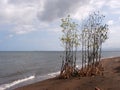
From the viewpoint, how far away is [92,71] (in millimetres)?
31172

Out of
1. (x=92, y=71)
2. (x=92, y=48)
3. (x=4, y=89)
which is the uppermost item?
(x=92, y=48)

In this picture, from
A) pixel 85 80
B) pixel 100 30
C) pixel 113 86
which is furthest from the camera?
pixel 100 30

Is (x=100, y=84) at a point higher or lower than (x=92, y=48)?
lower

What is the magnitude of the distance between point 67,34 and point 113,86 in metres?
10.4

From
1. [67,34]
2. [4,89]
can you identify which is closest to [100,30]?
[67,34]

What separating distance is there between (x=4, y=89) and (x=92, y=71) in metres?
9.65

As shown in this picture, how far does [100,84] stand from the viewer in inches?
987

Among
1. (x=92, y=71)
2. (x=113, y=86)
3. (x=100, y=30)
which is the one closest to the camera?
(x=113, y=86)

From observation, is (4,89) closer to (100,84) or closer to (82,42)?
(82,42)

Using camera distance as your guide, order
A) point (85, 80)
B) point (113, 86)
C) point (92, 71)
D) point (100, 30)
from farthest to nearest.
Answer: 1. point (100, 30)
2. point (92, 71)
3. point (85, 80)
4. point (113, 86)

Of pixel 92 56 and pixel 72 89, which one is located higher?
pixel 92 56

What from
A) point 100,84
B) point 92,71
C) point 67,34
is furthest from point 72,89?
point 67,34

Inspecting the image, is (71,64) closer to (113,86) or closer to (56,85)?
(56,85)

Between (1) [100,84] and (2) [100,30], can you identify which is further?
(2) [100,30]
